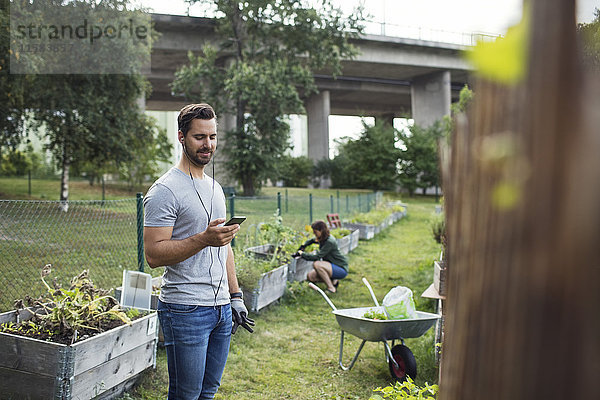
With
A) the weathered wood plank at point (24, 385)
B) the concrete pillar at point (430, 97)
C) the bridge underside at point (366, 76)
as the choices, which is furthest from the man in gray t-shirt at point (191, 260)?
the concrete pillar at point (430, 97)

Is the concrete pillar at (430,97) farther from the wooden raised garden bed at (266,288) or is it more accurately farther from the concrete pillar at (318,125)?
the wooden raised garden bed at (266,288)

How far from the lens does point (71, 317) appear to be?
3.28 m

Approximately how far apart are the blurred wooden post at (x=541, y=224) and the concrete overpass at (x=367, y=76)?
23.3 meters

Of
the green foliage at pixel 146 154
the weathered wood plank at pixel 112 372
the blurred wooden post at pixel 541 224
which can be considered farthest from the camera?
the green foliage at pixel 146 154

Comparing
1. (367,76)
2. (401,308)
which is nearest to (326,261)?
(401,308)

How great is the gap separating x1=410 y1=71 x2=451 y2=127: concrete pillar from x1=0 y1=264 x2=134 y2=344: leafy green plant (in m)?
32.7

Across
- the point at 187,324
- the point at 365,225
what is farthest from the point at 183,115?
the point at 365,225

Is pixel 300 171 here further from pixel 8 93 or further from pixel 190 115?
pixel 190 115

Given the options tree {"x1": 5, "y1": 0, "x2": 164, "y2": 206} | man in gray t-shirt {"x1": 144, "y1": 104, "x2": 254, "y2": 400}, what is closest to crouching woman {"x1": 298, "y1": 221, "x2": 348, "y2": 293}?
man in gray t-shirt {"x1": 144, "y1": 104, "x2": 254, "y2": 400}

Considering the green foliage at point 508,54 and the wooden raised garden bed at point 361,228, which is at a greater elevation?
the green foliage at point 508,54

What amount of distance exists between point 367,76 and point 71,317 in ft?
107

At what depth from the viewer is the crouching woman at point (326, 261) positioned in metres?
7.23

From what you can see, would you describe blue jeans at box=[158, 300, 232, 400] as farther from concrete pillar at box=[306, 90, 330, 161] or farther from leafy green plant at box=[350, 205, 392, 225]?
concrete pillar at box=[306, 90, 330, 161]

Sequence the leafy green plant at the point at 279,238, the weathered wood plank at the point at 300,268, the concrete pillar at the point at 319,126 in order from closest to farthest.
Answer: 1. the leafy green plant at the point at 279,238
2. the weathered wood plank at the point at 300,268
3. the concrete pillar at the point at 319,126
